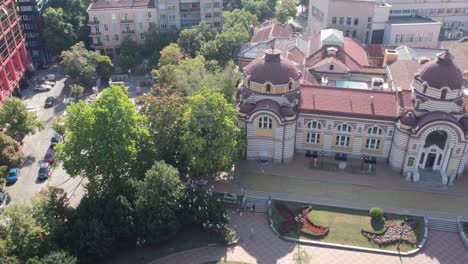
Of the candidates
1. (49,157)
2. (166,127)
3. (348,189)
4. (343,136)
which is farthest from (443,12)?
A: (49,157)

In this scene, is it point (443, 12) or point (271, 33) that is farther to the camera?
point (443, 12)

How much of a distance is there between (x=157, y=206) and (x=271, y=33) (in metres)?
58.6

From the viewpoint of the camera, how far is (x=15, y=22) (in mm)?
96812

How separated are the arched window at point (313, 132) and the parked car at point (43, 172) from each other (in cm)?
4245

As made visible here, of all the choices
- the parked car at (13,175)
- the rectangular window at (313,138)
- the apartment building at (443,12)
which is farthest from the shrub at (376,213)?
the apartment building at (443,12)

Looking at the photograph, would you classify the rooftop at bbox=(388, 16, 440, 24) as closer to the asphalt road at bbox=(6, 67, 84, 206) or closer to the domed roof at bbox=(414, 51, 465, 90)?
the domed roof at bbox=(414, 51, 465, 90)

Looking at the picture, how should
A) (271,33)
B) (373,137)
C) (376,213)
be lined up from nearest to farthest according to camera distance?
(376,213), (373,137), (271,33)

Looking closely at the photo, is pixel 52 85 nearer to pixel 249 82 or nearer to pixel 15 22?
pixel 15 22

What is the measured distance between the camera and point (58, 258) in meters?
49.2

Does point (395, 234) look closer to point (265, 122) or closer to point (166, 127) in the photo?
point (265, 122)

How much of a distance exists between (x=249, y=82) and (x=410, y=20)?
57.7m

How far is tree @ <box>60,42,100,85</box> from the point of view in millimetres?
96688

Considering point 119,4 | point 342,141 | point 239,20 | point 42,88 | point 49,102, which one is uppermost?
point 119,4

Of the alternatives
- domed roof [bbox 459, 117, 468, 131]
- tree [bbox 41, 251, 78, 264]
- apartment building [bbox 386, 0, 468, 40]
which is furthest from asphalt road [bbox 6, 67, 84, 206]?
apartment building [bbox 386, 0, 468, 40]
